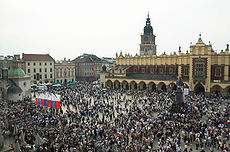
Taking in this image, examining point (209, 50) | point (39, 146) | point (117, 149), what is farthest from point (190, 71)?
point (39, 146)

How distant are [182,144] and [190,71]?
26.5 meters

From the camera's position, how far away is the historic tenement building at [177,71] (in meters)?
38.8

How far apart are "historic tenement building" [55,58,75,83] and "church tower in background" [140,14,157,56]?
1018 inches

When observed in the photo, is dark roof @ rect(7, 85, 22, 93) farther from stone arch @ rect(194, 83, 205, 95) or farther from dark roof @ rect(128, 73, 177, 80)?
stone arch @ rect(194, 83, 205, 95)

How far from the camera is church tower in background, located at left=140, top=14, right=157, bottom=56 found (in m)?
65.2

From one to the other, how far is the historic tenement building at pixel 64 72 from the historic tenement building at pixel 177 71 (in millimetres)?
17965

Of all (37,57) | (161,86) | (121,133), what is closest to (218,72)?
(161,86)

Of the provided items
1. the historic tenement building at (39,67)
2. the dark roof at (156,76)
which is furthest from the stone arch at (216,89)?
the historic tenement building at (39,67)

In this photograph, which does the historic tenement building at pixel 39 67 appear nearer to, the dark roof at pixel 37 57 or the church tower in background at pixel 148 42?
the dark roof at pixel 37 57

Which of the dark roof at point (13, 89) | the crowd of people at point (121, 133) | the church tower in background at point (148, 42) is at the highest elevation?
the church tower in background at point (148, 42)

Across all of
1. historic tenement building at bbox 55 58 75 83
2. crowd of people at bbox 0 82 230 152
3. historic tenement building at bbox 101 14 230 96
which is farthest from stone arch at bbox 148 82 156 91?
historic tenement building at bbox 55 58 75 83

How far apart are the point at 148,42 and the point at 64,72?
30652 mm

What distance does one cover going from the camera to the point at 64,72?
6806 cm

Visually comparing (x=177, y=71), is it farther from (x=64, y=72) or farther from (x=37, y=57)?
(x=37, y=57)
